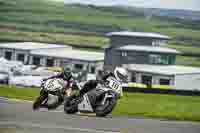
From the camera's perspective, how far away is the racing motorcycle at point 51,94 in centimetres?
476

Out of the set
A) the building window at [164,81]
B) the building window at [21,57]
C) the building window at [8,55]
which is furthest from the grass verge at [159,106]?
the building window at [8,55]

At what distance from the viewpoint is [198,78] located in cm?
459

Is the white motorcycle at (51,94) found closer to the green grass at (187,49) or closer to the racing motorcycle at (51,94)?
the racing motorcycle at (51,94)

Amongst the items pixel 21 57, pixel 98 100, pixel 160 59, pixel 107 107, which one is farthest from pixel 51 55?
pixel 160 59

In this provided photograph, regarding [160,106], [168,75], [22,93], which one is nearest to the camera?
[168,75]

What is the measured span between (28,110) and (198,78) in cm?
164

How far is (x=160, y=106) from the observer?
4625 millimetres

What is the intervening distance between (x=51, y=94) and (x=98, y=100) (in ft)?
1.54

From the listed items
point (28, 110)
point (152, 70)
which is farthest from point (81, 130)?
point (152, 70)

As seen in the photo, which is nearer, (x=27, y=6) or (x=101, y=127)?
(x=101, y=127)

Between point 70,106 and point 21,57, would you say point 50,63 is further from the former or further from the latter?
point 70,106

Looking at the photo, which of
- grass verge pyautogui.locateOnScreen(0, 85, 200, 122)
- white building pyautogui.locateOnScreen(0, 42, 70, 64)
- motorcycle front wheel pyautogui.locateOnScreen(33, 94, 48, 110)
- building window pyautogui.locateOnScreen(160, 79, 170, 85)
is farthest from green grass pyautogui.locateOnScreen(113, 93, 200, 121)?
white building pyautogui.locateOnScreen(0, 42, 70, 64)

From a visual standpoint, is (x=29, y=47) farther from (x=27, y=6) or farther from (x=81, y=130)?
(x=81, y=130)

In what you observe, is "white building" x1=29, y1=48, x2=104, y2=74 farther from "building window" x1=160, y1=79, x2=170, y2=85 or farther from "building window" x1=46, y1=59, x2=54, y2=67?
"building window" x1=160, y1=79, x2=170, y2=85
